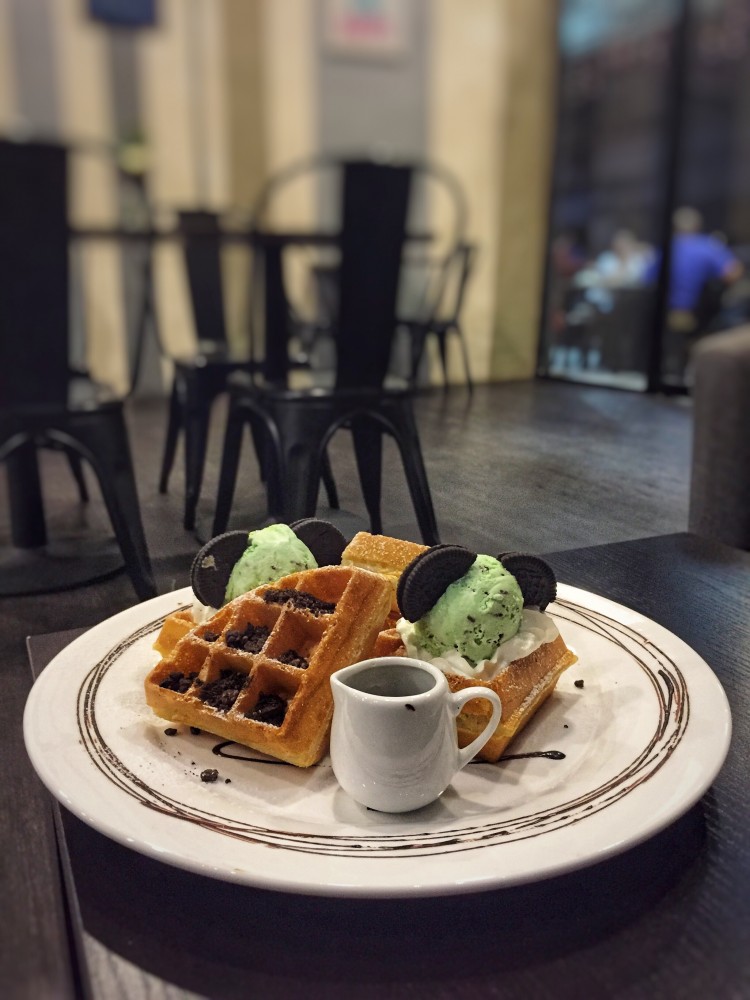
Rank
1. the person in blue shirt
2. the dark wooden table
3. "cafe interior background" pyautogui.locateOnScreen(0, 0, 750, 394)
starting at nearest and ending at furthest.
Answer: the dark wooden table < "cafe interior background" pyautogui.locateOnScreen(0, 0, 750, 394) < the person in blue shirt

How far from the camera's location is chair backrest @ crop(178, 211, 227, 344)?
37.1 inches

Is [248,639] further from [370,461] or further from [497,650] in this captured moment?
[370,461]

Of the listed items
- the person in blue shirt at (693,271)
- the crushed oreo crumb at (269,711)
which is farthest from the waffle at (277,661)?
the person in blue shirt at (693,271)

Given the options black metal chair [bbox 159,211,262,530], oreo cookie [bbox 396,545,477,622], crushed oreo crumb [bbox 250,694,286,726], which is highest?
black metal chair [bbox 159,211,262,530]

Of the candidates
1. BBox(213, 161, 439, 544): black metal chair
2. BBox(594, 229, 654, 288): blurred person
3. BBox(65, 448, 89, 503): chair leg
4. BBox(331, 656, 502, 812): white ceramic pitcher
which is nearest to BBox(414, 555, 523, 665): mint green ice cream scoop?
BBox(331, 656, 502, 812): white ceramic pitcher

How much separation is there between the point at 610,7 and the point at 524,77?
11.1 inches

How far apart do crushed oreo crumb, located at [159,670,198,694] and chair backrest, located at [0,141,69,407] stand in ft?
1.60

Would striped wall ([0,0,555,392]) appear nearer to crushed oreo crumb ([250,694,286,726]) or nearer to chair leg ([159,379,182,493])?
chair leg ([159,379,182,493])

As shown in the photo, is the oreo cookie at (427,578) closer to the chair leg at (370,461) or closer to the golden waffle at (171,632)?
the golden waffle at (171,632)

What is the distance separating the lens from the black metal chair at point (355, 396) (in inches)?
40.5

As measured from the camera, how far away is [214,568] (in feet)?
2.55

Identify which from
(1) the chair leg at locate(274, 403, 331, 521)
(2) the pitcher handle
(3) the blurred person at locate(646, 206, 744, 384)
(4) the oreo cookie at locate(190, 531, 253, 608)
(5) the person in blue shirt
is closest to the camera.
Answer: (2) the pitcher handle

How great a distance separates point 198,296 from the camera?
0.98 metres

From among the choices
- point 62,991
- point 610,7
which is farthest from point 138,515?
point 610,7
